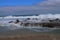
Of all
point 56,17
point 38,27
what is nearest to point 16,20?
point 38,27

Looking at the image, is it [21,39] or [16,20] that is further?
[16,20]

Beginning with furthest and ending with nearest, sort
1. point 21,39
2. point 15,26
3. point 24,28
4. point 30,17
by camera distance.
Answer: point 15,26 → point 24,28 → point 30,17 → point 21,39

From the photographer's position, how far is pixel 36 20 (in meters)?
10.9

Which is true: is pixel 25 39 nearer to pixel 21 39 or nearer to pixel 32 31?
pixel 21 39

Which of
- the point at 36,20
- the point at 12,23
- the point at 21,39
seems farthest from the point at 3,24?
the point at 21,39

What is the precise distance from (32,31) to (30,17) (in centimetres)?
87

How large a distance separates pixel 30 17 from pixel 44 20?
1.01 meters

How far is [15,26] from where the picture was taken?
11930 millimetres

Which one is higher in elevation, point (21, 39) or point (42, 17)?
Result: point (42, 17)

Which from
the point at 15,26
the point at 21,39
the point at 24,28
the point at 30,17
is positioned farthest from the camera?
the point at 15,26

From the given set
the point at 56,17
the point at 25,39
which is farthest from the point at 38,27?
the point at 25,39

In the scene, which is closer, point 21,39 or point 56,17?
point 21,39

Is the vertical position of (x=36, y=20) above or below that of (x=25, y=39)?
above

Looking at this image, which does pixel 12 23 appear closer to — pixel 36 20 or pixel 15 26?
pixel 15 26
